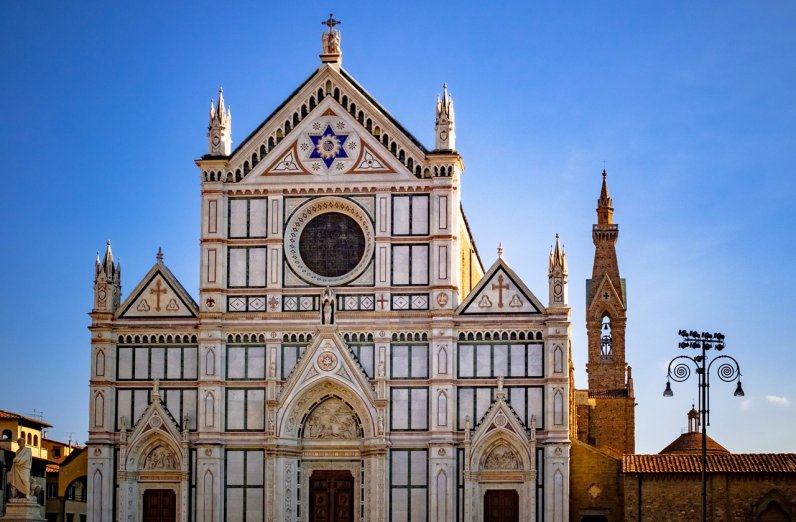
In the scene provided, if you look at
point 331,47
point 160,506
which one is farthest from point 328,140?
point 160,506

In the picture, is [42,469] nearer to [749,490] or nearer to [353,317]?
[353,317]

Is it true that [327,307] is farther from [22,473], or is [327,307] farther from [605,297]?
[605,297]

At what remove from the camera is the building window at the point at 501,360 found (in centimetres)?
4959

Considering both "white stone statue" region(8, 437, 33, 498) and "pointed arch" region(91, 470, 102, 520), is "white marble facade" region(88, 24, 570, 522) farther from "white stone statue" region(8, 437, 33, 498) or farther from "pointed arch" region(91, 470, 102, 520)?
"white stone statue" region(8, 437, 33, 498)

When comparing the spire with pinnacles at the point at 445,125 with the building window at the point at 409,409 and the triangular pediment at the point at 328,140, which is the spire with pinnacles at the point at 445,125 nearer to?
the triangular pediment at the point at 328,140

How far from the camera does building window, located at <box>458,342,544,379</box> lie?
49.6 m

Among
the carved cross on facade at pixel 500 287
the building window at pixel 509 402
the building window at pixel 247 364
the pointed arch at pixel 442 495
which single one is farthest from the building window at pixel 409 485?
the carved cross on facade at pixel 500 287

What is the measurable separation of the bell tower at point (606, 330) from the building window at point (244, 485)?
33.6m

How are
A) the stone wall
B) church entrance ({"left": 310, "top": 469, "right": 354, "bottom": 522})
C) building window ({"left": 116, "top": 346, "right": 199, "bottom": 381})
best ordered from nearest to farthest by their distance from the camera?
the stone wall
church entrance ({"left": 310, "top": 469, "right": 354, "bottom": 522})
building window ({"left": 116, "top": 346, "right": 199, "bottom": 381})

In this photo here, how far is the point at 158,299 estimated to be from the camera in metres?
51.5

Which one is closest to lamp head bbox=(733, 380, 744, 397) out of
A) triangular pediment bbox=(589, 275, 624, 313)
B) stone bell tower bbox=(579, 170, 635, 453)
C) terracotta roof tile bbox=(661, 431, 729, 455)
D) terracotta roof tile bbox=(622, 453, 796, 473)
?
terracotta roof tile bbox=(622, 453, 796, 473)

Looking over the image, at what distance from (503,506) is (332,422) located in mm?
6655

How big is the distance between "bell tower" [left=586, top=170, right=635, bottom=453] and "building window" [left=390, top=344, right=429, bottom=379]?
31887 mm

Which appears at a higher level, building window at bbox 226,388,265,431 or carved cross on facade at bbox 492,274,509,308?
carved cross on facade at bbox 492,274,509,308
